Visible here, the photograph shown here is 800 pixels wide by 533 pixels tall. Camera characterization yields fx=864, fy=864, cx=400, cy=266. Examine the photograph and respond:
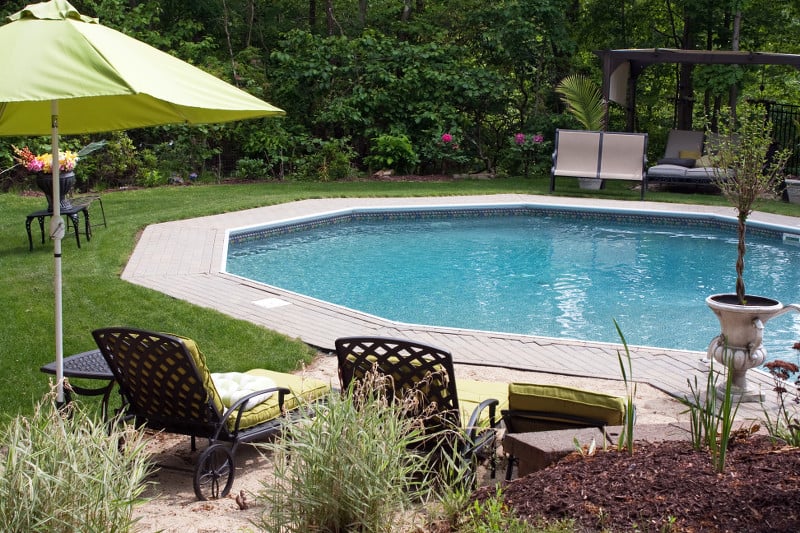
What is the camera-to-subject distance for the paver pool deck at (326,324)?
19.8 ft

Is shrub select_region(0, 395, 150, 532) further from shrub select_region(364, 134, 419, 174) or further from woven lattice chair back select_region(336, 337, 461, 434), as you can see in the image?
shrub select_region(364, 134, 419, 174)

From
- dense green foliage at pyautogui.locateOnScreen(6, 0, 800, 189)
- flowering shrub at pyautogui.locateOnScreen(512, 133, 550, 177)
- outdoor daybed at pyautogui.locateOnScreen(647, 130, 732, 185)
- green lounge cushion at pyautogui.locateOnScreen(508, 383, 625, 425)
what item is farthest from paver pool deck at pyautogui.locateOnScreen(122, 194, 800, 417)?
flowering shrub at pyautogui.locateOnScreen(512, 133, 550, 177)

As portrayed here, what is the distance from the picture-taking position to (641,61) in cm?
1653

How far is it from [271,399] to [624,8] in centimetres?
1699

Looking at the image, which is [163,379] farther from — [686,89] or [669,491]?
[686,89]

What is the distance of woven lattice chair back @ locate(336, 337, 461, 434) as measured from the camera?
3686 millimetres

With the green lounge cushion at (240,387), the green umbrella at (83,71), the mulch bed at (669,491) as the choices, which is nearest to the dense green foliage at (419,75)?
the green lounge cushion at (240,387)

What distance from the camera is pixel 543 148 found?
17.2 metres

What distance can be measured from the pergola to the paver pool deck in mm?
7677

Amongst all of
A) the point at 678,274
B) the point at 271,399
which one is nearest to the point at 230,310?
the point at 271,399

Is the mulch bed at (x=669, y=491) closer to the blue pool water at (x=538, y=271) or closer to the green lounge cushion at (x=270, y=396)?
the green lounge cushion at (x=270, y=396)

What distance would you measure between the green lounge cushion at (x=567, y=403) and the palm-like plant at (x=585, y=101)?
13352 mm

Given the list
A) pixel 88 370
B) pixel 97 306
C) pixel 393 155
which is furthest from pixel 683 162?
pixel 88 370

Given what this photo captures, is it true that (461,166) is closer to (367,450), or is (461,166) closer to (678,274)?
(678,274)
